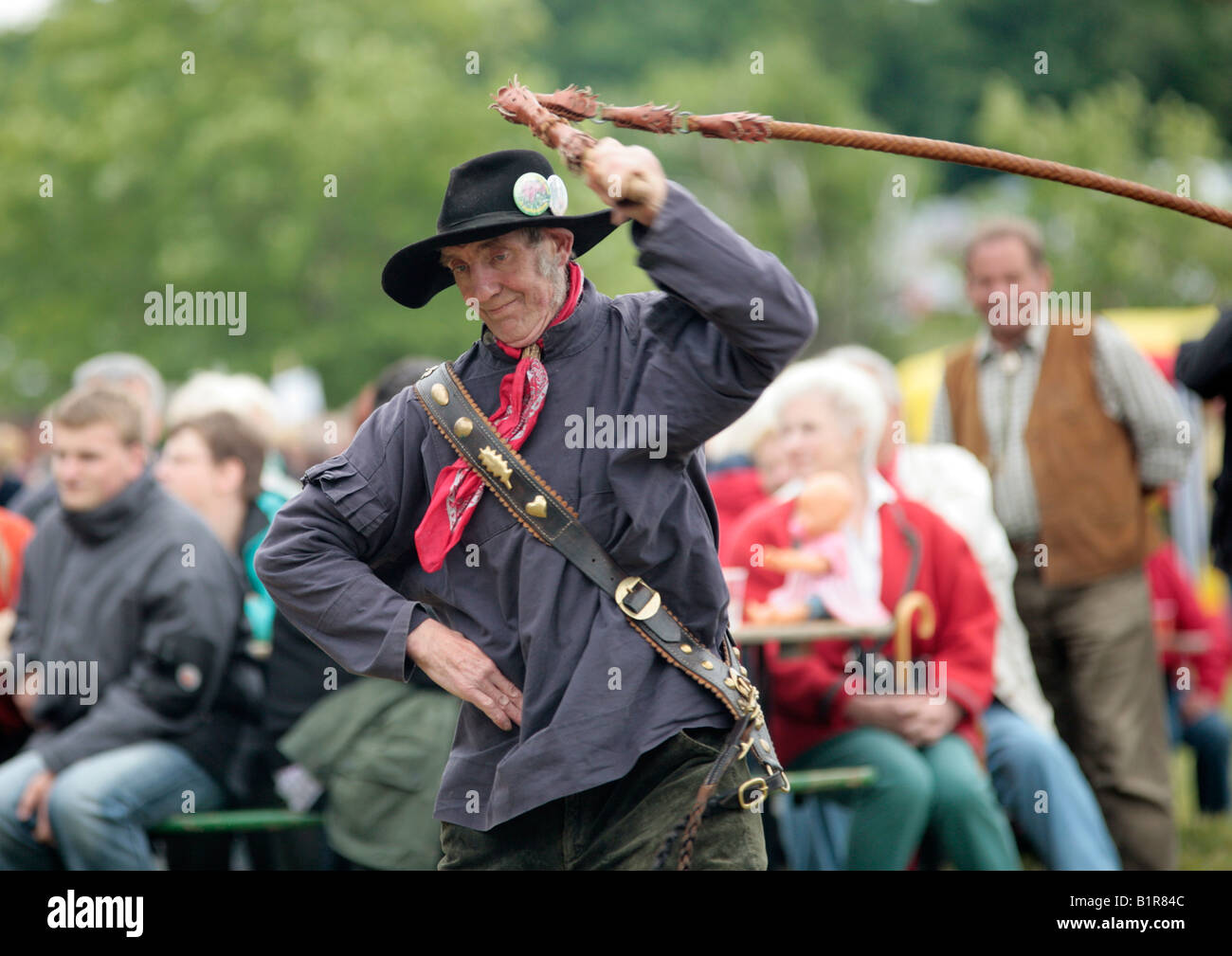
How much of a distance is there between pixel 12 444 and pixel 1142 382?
29.5 feet

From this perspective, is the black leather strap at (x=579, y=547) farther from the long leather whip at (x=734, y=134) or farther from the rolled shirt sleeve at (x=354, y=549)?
the long leather whip at (x=734, y=134)

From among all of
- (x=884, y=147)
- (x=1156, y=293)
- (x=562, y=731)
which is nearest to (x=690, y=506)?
(x=562, y=731)

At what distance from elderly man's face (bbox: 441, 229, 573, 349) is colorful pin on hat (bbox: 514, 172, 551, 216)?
6 centimetres

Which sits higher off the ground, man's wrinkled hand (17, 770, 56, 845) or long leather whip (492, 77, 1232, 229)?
long leather whip (492, 77, 1232, 229)

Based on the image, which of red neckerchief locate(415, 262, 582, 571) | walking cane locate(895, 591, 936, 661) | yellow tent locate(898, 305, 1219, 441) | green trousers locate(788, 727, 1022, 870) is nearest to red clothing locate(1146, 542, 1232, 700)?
walking cane locate(895, 591, 936, 661)

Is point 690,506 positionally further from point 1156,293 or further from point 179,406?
point 1156,293

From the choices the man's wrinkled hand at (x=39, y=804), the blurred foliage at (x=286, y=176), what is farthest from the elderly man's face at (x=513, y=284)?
the blurred foliage at (x=286, y=176)

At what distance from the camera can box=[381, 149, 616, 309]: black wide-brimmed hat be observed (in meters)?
3.34

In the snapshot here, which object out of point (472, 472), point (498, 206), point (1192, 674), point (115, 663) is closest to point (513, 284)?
point (498, 206)

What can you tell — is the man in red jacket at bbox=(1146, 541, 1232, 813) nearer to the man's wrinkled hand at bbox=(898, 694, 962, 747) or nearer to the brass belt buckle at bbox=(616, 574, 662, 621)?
the man's wrinkled hand at bbox=(898, 694, 962, 747)

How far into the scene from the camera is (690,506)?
341 centimetres

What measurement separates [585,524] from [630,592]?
18cm

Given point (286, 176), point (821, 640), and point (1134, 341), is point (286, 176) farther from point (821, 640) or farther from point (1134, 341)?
point (821, 640)

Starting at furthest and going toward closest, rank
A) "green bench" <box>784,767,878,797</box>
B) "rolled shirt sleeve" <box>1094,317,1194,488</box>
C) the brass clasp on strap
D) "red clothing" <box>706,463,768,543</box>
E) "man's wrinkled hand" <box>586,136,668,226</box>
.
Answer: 1. "red clothing" <box>706,463,768,543</box>
2. "rolled shirt sleeve" <box>1094,317,1194,488</box>
3. "green bench" <box>784,767,878,797</box>
4. the brass clasp on strap
5. "man's wrinkled hand" <box>586,136,668,226</box>
